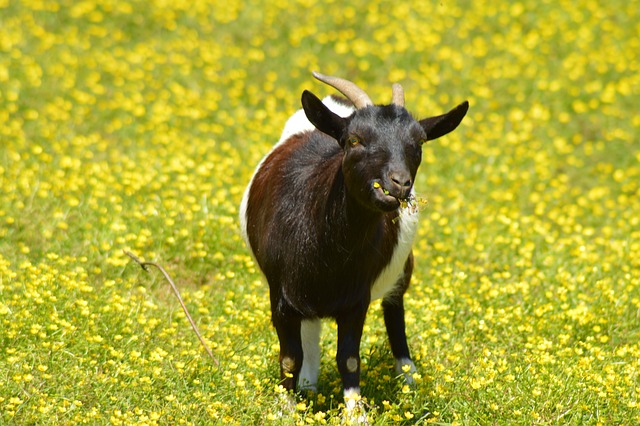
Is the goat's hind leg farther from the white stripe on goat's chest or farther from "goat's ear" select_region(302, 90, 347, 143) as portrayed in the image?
"goat's ear" select_region(302, 90, 347, 143)

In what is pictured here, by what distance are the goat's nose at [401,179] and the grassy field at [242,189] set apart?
500 millimetres

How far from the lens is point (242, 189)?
927cm

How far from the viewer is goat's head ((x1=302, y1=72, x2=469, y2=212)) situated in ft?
16.8

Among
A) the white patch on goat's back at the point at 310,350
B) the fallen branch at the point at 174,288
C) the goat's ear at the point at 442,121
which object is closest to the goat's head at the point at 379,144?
the goat's ear at the point at 442,121

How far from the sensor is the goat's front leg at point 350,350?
575 cm

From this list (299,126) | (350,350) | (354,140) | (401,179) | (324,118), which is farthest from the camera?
(299,126)

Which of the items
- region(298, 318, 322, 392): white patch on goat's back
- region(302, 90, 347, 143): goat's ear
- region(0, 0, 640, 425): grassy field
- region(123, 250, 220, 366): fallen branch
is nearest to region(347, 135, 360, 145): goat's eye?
region(302, 90, 347, 143): goat's ear

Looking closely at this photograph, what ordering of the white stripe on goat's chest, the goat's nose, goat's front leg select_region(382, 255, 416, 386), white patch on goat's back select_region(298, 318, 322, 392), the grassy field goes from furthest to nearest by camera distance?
1. goat's front leg select_region(382, 255, 416, 386)
2. white patch on goat's back select_region(298, 318, 322, 392)
3. the white stripe on goat's chest
4. the grassy field
5. the goat's nose

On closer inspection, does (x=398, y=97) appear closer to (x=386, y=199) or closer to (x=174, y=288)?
→ (x=386, y=199)

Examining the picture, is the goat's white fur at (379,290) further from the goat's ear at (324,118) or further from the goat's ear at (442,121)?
the goat's ear at (324,118)

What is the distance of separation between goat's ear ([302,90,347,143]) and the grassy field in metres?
0.68

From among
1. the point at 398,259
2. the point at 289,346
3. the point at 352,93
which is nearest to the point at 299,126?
the point at 352,93

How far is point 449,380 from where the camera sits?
5.77 metres

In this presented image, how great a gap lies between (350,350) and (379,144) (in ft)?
4.24
